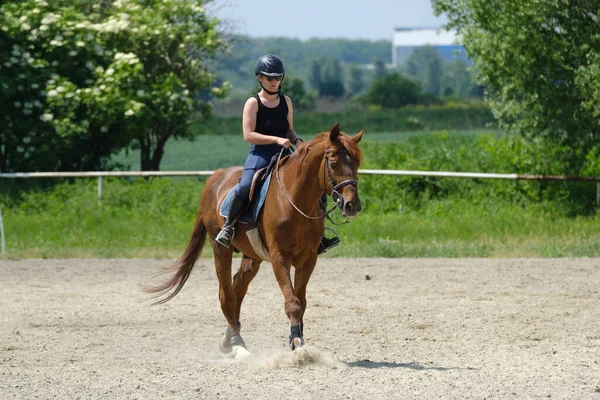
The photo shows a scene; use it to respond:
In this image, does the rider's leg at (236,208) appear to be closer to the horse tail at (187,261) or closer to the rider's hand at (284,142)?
the rider's hand at (284,142)

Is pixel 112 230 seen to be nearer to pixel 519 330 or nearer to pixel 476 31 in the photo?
pixel 476 31

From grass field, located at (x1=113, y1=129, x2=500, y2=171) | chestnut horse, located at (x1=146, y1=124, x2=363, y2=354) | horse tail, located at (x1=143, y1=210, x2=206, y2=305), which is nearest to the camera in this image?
chestnut horse, located at (x1=146, y1=124, x2=363, y2=354)

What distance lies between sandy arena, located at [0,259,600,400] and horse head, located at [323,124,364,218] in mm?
1182

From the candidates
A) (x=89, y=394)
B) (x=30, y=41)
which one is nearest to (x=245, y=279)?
(x=89, y=394)

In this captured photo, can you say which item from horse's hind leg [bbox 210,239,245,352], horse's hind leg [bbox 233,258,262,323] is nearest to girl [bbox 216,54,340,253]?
horse's hind leg [bbox 210,239,245,352]

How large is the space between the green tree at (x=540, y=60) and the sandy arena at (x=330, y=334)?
375 centimetres

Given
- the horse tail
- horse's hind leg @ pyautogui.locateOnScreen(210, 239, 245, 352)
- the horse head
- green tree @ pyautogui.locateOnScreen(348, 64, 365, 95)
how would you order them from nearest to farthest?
the horse head → horse's hind leg @ pyautogui.locateOnScreen(210, 239, 245, 352) → the horse tail → green tree @ pyautogui.locateOnScreen(348, 64, 365, 95)

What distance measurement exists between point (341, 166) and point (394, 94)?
46.7 meters

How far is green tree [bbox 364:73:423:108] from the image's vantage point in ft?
174

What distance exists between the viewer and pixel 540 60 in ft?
55.2

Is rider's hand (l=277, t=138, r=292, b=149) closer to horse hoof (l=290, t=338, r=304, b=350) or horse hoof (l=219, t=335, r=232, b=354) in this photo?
horse hoof (l=290, t=338, r=304, b=350)

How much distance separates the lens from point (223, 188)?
862 cm

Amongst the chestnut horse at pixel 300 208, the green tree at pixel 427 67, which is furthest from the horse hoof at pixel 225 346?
the green tree at pixel 427 67

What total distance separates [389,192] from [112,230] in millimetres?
5407
